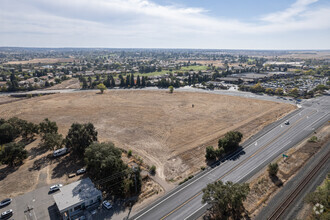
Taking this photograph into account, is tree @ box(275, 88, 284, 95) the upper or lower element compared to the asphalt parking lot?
upper

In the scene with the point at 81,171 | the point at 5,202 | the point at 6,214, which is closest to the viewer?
the point at 6,214

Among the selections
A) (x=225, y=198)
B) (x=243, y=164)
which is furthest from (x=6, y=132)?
(x=243, y=164)

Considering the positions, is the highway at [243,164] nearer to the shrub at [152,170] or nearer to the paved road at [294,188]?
the paved road at [294,188]

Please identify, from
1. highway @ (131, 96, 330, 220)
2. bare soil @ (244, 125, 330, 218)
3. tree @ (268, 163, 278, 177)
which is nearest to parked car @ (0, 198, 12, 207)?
highway @ (131, 96, 330, 220)

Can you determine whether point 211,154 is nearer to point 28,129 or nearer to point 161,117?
point 161,117

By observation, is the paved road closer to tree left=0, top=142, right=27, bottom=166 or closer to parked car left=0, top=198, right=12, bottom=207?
parked car left=0, top=198, right=12, bottom=207

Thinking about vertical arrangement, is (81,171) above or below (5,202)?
above

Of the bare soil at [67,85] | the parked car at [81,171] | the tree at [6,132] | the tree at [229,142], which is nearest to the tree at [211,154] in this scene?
the tree at [229,142]
